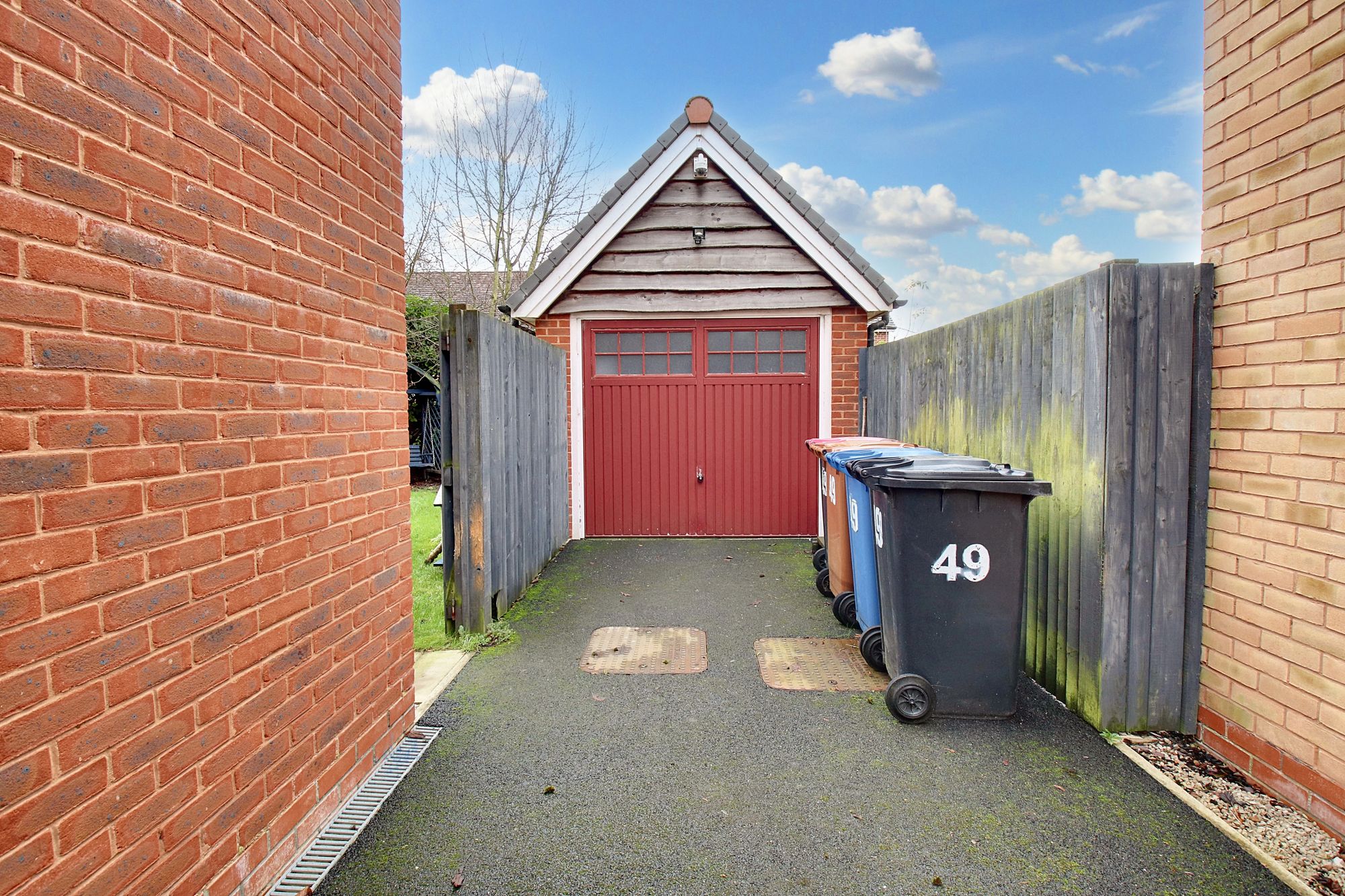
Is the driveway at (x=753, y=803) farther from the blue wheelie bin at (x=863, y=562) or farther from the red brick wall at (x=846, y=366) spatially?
the red brick wall at (x=846, y=366)

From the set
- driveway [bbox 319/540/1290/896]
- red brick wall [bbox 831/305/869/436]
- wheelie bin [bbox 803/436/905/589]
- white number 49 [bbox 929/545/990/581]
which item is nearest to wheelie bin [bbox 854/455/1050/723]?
white number 49 [bbox 929/545/990/581]

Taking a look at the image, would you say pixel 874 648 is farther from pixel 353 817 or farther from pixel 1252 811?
pixel 353 817

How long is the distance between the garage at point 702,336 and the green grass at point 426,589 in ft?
5.67

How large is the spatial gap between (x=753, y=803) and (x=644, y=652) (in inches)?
69.5

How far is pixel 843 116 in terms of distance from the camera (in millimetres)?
13641

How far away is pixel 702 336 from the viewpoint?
786cm

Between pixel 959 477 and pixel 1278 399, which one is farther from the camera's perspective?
pixel 959 477

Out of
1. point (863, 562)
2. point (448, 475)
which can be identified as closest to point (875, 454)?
point (863, 562)

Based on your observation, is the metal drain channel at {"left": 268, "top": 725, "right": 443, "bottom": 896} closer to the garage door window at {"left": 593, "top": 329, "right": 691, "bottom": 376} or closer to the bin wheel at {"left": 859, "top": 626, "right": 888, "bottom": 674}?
the bin wheel at {"left": 859, "top": 626, "right": 888, "bottom": 674}

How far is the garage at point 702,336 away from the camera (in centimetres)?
749

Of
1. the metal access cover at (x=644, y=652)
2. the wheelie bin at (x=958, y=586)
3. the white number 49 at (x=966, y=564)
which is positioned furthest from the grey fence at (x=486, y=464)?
the white number 49 at (x=966, y=564)

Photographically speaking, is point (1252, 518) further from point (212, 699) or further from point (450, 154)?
point (450, 154)

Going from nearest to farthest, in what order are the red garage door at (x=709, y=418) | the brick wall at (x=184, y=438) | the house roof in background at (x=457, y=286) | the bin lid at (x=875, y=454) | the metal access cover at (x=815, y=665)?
the brick wall at (x=184, y=438), the metal access cover at (x=815, y=665), the bin lid at (x=875, y=454), the red garage door at (x=709, y=418), the house roof in background at (x=457, y=286)

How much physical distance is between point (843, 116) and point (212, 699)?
1459 centimetres
